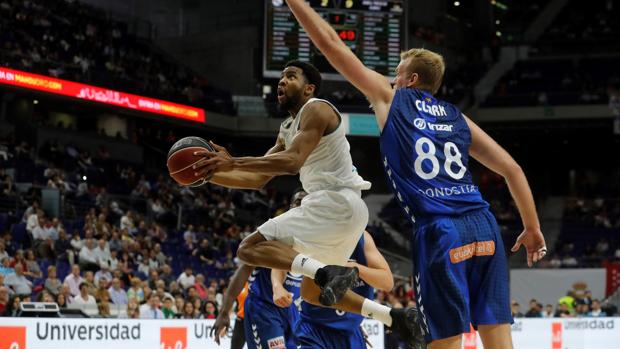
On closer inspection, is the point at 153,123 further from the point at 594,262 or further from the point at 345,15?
the point at 594,262

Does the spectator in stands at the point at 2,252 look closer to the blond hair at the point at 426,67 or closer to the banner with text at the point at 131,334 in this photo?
the banner with text at the point at 131,334

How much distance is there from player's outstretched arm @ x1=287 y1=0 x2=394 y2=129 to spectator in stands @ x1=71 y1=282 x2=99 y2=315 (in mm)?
11480

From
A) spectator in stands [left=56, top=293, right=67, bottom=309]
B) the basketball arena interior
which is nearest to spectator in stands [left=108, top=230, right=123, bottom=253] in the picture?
the basketball arena interior

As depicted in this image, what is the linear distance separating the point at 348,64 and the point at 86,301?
11.8 meters

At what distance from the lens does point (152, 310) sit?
15273 millimetres

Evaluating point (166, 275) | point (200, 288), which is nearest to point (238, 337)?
point (200, 288)

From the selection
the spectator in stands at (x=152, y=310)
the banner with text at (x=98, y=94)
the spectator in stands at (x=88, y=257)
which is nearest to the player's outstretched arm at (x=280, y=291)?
the spectator in stands at (x=152, y=310)

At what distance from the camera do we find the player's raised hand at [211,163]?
5227 mm

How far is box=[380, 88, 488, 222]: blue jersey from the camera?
15.7 ft

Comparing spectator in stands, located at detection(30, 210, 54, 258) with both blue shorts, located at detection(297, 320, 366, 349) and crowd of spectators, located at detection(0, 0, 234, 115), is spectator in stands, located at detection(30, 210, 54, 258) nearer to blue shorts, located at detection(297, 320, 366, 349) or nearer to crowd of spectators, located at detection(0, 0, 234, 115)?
crowd of spectators, located at detection(0, 0, 234, 115)

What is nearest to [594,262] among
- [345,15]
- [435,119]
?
[345,15]

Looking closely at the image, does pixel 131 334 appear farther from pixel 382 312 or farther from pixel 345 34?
pixel 345 34

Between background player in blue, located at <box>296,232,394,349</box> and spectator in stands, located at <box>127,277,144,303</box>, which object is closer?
background player in blue, located at <box>296,232,394,349</box>

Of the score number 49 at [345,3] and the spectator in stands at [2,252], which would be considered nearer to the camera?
the spectator in stands at [2,252]
